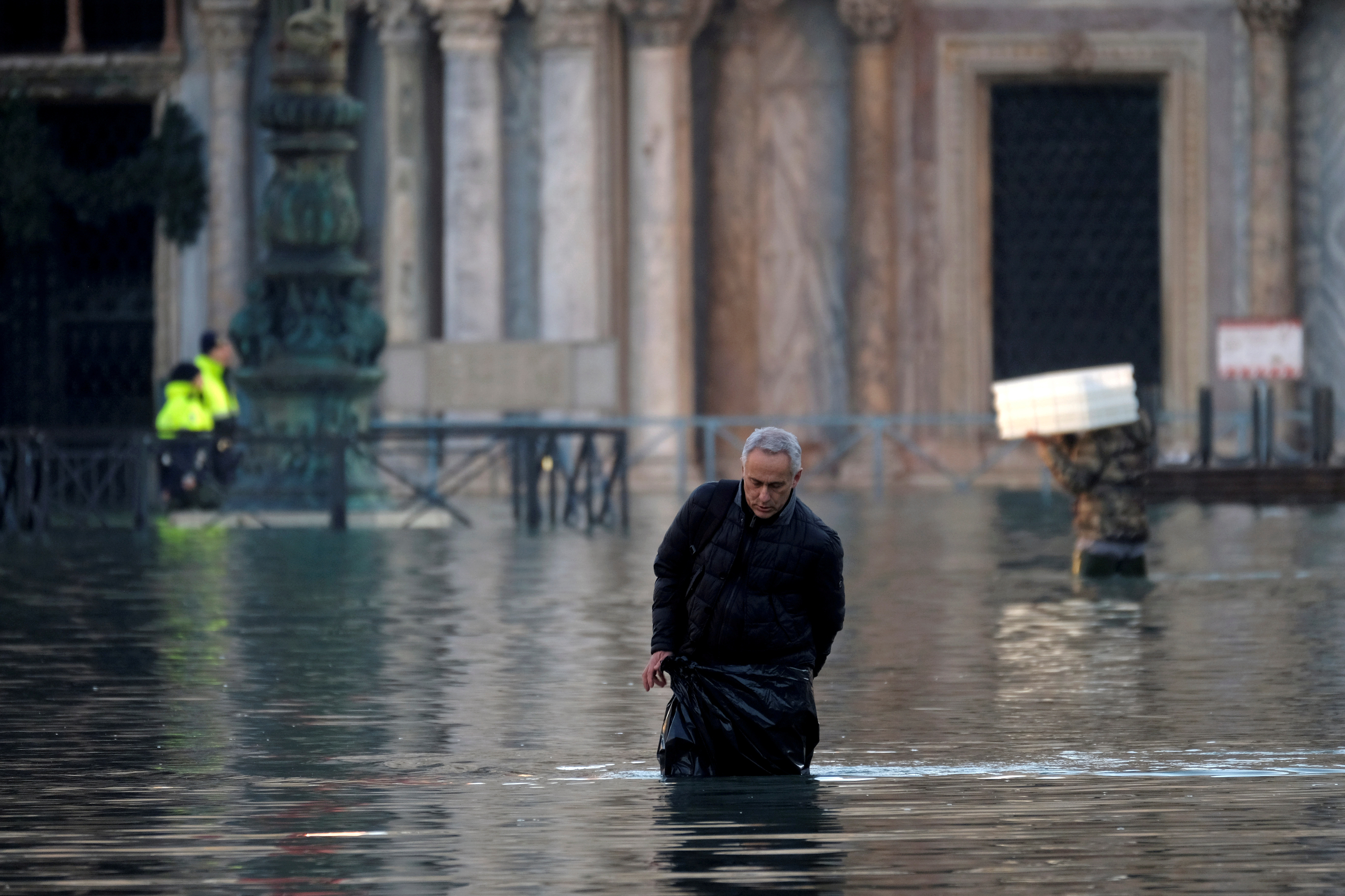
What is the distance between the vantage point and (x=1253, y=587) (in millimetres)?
17203

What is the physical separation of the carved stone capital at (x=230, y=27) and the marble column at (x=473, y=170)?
2.32 metres

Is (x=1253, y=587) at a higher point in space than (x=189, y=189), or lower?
lower

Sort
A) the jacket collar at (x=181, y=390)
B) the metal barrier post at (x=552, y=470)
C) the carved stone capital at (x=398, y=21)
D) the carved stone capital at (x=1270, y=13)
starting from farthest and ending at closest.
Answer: the carved stone capital at (x=1270, y=13)
the carved stone capital at (x=398, y=21)
the jacket collar at (x=181, y=390)
the metal barrier post at (x=552, y=470)

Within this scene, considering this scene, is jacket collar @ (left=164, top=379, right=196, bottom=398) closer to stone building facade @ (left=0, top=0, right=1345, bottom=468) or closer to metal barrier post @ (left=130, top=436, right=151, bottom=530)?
metal barrier post @ (left=130, top=436, right=151, bottom=530)

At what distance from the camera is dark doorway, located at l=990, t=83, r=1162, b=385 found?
35875 millimetres

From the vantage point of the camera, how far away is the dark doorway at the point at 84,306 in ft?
117

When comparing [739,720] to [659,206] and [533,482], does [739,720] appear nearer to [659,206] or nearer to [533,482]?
[533,482]

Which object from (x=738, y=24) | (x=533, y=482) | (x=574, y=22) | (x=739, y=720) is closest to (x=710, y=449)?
(x=574, y=22)

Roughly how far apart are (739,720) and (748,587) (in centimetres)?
39

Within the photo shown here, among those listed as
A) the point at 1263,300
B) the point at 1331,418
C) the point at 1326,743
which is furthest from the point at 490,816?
the point at 1263,300

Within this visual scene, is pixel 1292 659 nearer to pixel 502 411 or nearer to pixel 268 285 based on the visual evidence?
pixel 268 285

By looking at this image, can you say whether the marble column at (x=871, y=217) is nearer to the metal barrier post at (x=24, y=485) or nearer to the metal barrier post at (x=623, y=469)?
the metal barrier post at (x=623, y=469)

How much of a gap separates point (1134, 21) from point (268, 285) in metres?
14.0

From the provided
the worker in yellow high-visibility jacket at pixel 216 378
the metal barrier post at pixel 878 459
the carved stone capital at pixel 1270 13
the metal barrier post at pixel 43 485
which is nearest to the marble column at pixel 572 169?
the metal barrier post at pixel 878 459
